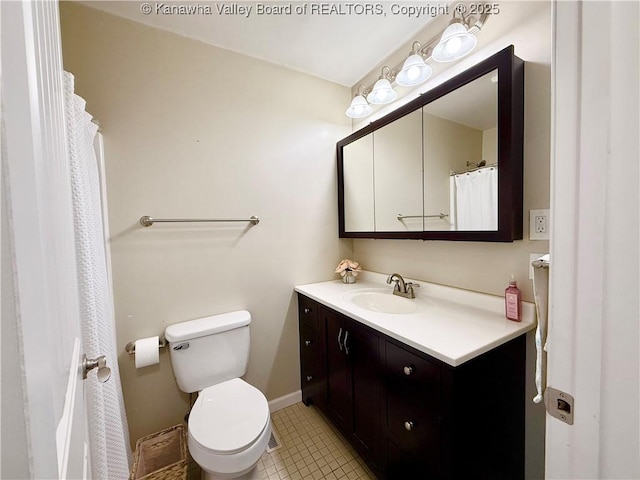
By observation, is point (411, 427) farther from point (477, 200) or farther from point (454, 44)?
point (454, 44)

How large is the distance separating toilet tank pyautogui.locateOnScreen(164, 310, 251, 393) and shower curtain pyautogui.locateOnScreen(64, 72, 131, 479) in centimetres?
29

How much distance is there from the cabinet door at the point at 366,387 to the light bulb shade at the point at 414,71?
144cm

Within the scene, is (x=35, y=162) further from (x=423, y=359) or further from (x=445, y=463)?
(x=445, y=463)

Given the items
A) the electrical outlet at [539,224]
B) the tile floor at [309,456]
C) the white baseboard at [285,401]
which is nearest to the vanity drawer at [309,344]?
the white baseboard at [285,401]

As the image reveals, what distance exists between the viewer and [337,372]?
1.50m

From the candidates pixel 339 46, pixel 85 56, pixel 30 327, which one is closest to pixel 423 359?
pixel 30 327

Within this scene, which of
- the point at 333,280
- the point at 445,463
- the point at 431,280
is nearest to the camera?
the point at 445,463

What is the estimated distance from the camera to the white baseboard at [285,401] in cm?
183

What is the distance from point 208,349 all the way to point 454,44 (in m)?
2.10

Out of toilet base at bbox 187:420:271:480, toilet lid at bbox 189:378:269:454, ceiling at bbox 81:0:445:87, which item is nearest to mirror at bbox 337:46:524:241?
ceiling at bbox 81:0:445:87

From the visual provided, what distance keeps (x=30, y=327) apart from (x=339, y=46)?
1.99m

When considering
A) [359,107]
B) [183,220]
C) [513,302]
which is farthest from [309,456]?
[359,107]

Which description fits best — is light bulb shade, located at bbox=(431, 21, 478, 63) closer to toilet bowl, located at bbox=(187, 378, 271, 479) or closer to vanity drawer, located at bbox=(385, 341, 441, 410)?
vanity drawer, located at bbox=(385, 341, 441, 410)

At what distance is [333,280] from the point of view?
6.81ft
